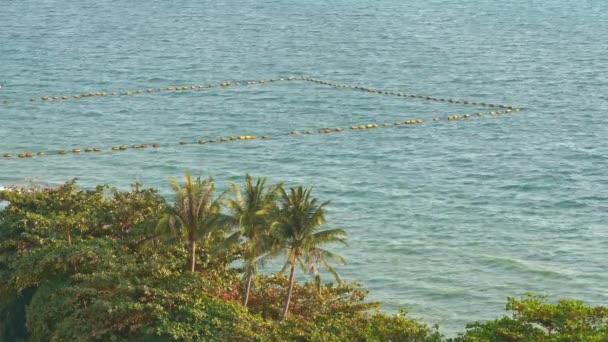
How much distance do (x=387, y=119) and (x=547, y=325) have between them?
168 ft

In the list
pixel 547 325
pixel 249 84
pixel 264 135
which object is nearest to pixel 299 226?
pixel 547 325

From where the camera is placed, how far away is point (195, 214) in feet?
142

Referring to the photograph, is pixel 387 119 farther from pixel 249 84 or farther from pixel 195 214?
pixel 195 214

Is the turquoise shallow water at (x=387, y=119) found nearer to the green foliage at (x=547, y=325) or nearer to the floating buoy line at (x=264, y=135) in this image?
the floating buoy line at (x=264, y=135)

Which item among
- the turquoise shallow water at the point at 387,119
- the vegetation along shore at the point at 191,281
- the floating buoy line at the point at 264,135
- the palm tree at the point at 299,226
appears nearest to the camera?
the vegetation along shore at the point at 191,281

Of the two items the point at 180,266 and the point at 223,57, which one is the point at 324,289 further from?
the point at 223,57

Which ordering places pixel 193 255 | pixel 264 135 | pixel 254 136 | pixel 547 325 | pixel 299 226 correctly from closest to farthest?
pixel 547 325
pixel 299 226
pixel 193 255
pixel 254 136
pixel 264 135

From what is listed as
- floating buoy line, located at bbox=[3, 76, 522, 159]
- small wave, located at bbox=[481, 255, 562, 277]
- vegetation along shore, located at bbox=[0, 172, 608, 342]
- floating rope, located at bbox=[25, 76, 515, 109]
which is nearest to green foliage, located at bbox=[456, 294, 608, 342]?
vegetation along shore, located at bbox=[0, 172, 608, 342]

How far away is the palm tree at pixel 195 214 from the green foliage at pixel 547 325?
1052 cm

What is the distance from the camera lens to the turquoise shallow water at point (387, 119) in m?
59.1

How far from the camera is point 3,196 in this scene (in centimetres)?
5278

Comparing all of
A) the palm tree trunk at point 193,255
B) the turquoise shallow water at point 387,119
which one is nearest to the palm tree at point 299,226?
the palm tree trunk at point 193,255

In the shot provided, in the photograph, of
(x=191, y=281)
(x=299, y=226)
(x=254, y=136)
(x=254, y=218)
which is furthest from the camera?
(x=254, y=136)

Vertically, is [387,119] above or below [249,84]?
below
